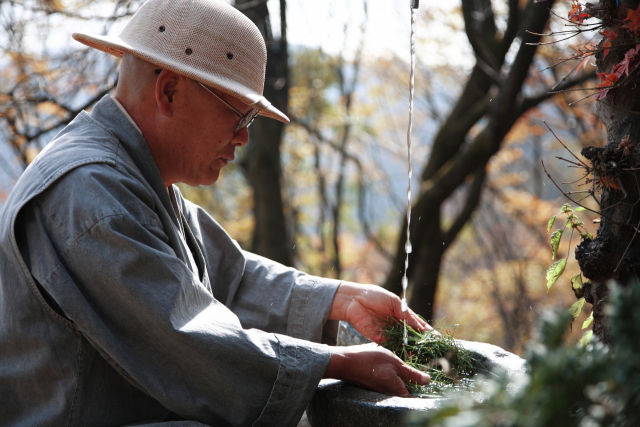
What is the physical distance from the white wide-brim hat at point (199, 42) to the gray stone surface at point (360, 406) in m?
1.08

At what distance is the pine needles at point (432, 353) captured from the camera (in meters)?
2.23

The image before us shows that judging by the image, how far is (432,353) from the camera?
7.48 feet

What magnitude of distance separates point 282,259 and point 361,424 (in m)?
4.84

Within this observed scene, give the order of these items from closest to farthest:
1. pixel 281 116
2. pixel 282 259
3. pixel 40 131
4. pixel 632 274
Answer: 1. pixel 632 274
2. pixel 281 116
3. pixel 40 131
4. pixel 282 259

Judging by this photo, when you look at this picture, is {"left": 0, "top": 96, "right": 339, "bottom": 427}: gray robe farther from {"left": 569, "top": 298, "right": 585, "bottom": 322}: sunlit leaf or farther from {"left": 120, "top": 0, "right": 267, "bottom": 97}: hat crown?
{"left": 569, "top": 298, "right": 585, "bottom": 322}: sunlit leaf

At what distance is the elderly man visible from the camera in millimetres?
1613

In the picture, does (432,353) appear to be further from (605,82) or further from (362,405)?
(605,82)

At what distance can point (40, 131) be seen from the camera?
6.11m

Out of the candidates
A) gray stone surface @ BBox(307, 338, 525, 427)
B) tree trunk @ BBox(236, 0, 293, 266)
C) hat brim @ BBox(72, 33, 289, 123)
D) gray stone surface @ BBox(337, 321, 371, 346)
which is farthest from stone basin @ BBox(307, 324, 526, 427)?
tree trunk @ BBox(236, 0, 293, 266)

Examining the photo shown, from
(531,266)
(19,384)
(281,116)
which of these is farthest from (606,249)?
(531,266)

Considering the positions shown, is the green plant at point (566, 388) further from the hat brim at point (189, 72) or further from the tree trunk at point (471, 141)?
the tree trunk at point (471, 141)

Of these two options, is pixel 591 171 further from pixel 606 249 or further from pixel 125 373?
pixel 125 373

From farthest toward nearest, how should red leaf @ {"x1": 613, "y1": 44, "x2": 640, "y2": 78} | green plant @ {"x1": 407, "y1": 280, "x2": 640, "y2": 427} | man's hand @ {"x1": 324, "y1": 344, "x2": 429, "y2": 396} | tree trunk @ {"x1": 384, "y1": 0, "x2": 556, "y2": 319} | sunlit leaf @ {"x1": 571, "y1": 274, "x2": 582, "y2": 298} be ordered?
tree trunk @ {"x1": 384, "y1": 0, "x2": 556, "y2": 319} → sunlit leaf @ {"x1": 571, "y1": 274, "x2": 582, "y2": 298} → man's hand @ {"x1": 324, "y1": 344, "x2": 429, "y2": 396} → red leaf @ {"x1": 613, "y1": 44, "x2": 640, "y2": 78} → green plant @ {"x1": 407, "y1": 280, "x2": 640, "y2": 427}

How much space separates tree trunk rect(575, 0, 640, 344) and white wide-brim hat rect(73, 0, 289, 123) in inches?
49.6
